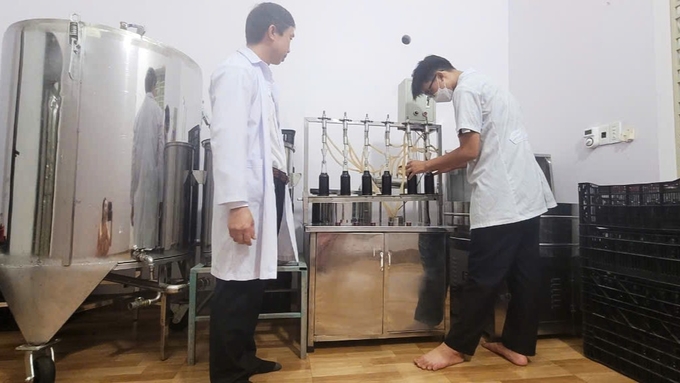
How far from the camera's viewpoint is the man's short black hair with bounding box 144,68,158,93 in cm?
137

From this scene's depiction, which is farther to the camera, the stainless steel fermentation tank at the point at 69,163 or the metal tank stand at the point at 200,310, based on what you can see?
the metal tank stand at the point at 200,310

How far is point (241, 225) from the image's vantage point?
40.6 inches

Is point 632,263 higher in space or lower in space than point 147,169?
lower

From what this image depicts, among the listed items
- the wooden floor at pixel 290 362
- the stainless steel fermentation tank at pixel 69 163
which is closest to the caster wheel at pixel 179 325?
the wooden floor at pixel 290 362

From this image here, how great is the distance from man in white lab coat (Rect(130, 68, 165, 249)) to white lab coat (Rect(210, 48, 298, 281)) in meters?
0.44

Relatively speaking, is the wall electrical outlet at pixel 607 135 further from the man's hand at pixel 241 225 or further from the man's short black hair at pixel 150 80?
the man's short black hair at pixel 150 80

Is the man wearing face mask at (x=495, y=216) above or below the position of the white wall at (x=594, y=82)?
below

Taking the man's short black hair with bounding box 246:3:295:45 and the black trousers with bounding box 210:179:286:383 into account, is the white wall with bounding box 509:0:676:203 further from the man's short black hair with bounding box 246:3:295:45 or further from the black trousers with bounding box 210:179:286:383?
the black trousers with bounding box 210:179:286:383

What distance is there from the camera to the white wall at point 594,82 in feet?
5.03

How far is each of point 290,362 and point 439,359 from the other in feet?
2.02

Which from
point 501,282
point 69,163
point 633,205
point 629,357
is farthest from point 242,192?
point 629,357

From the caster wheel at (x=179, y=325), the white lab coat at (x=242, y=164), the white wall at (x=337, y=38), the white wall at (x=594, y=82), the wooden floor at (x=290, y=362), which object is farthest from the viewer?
the white wall at (x=337, y=38)

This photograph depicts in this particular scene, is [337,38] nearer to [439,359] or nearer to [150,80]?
[150,80]

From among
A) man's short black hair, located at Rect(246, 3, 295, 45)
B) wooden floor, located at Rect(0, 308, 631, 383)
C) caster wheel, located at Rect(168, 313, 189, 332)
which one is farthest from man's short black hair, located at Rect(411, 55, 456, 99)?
caster wheel, located at Rect(168, 313, 189, 332)
